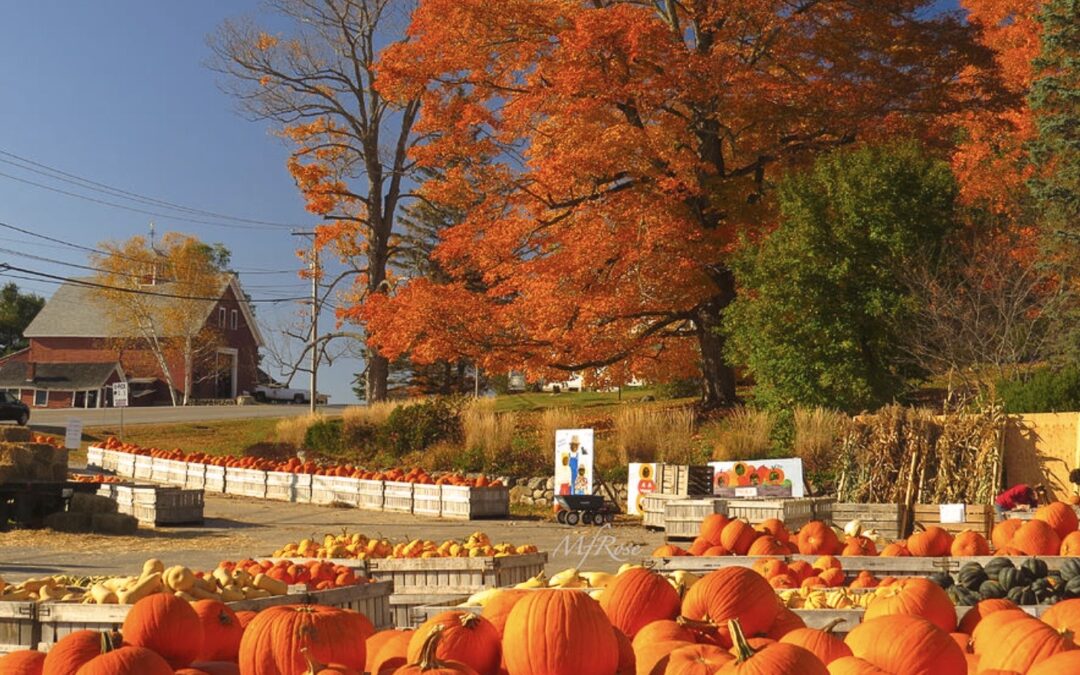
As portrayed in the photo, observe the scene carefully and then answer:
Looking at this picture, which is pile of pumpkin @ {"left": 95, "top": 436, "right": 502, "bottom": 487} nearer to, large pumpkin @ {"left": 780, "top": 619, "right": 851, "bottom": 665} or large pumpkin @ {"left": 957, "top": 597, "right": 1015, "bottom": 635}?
large pumpkin @ {"left": 957, "top": 597, "right": 1015, "bottom": 635}

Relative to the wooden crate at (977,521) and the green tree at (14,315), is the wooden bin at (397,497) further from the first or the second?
the green tree at (14,315)

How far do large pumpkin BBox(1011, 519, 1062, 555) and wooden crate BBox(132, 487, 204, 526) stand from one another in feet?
50.4

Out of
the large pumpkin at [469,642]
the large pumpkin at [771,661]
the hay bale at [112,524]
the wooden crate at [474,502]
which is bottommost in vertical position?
the hay bale at [112,524]

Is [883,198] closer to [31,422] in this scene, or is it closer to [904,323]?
[904,323]

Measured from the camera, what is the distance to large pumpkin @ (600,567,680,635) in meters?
5.28

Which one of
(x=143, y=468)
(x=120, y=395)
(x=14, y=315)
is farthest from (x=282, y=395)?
(x=143, y=468)

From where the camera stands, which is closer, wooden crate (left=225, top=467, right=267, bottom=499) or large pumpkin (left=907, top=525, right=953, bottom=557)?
large pumpkin (left=907, top=525, right=953, bottom=557)

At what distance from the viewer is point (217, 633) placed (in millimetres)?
5527

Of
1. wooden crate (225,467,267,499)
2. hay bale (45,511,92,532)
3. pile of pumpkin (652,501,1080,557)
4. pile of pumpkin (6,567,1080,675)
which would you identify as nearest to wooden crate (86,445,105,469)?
wooden crate (225,467,267,499)

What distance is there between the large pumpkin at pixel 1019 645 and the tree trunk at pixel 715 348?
81.7ft

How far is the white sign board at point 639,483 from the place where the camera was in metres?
22.5

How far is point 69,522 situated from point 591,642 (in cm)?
1775

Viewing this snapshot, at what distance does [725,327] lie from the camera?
27344 mm

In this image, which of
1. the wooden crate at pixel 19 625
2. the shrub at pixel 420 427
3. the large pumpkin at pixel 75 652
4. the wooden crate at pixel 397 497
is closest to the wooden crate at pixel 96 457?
the shrub at pixel 420 427
